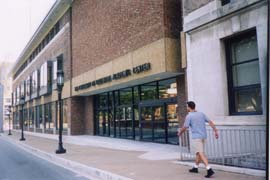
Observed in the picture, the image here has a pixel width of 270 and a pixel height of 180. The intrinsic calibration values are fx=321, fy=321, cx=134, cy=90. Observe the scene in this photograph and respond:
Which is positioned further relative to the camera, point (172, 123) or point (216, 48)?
point (172, 123)

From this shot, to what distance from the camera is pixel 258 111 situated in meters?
8.92

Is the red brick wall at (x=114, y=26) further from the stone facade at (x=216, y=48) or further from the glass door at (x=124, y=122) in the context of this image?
the glass door at (x=124, y=122)

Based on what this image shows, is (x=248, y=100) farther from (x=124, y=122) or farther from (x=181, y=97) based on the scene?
(x=124, y=122)

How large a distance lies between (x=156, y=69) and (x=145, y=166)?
16.2 feet

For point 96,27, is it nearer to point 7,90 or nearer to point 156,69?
point 156,69

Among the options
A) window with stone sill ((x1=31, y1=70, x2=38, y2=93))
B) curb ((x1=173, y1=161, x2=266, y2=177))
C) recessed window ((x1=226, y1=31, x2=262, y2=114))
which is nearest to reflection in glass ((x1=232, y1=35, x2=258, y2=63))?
recessed window ((x1=226, y1=31, x2=262, y2=114))

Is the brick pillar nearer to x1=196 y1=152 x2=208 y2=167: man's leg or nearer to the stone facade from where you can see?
the stone facade

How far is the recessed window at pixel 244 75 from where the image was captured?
29.8ft

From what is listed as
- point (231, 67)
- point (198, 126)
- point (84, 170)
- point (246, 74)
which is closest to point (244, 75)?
point (246, 74)

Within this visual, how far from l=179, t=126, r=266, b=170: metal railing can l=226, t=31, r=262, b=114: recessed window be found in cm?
80

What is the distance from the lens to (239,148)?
350 inches

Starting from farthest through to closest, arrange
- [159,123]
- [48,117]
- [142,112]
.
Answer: [48,117], [142,112], [159,123]

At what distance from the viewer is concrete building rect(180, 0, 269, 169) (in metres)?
8.42

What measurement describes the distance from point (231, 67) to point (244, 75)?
0.54 metres
